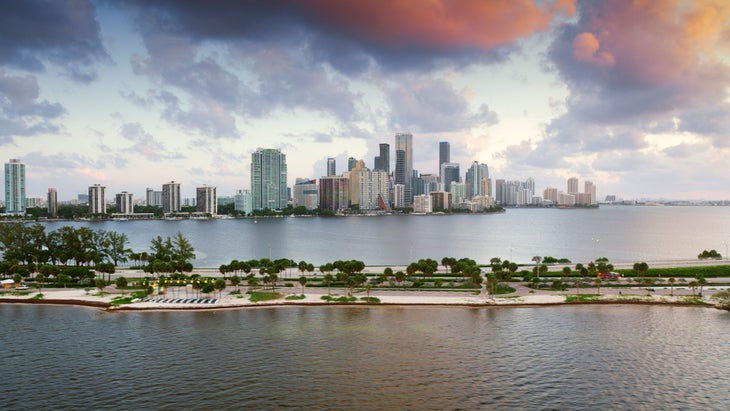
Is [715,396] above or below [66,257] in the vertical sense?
below

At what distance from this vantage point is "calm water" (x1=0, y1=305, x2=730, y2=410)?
2048 cm

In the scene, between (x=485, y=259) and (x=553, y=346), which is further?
(x=485, y=259)

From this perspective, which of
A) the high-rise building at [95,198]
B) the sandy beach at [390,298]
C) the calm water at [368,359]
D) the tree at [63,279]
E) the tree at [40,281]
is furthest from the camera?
the high-rise building at [95,198]

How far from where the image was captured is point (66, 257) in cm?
5341

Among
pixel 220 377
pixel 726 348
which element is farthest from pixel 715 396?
pixel 220 377

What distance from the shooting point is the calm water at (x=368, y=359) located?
67.2 feet

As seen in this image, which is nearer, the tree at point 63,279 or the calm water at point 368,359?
the calm water at point 368,359

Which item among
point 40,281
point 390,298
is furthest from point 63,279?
point 390,298

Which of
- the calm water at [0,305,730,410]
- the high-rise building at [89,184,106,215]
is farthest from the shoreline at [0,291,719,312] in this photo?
the high-rise building at [89,184,106,215]

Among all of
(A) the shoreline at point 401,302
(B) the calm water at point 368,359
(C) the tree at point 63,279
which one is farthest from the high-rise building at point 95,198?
(B) the calm water at point 368,359

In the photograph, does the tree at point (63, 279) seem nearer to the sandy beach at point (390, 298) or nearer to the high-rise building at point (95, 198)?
the sandy beach at point (390, 298)

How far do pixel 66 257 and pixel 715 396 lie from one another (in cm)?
5846

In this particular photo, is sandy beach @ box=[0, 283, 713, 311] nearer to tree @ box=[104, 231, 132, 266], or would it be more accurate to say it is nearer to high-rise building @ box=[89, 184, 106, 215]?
tree @ box=[104, 231, 132, 266]

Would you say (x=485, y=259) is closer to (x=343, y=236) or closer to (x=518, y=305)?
(x=518, y=305)
